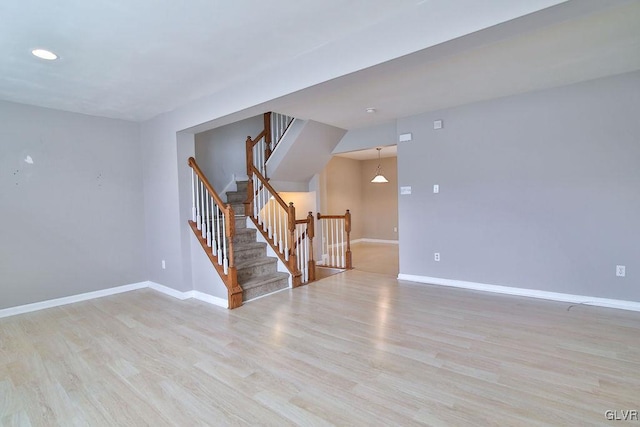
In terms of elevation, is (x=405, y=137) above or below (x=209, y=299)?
above

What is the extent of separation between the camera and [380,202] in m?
9.02

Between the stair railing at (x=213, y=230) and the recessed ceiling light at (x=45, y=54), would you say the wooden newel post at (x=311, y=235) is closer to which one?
the stair railing at (x=213, y=230)

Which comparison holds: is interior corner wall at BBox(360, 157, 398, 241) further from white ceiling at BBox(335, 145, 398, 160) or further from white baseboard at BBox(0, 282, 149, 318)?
white baseboard at BBox(0, 282, 149, 318)

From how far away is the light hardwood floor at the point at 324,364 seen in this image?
1.75m

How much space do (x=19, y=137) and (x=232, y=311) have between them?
10.3 feet

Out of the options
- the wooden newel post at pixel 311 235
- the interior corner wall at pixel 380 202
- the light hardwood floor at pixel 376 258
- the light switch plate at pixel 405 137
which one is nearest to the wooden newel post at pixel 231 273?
the wooden newel post at pixel 311 235

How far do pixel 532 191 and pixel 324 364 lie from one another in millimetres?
3141

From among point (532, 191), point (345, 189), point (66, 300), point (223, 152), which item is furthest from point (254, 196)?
point (345, 189)

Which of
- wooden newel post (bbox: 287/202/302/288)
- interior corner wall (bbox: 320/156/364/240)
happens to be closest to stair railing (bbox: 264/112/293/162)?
wooden newel post (bbox: 287/202/302/288)

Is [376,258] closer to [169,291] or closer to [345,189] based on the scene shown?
[345,189]

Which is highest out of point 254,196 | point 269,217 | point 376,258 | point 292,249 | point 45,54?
point 45,54

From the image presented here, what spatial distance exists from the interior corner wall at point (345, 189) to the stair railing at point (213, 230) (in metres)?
4.10

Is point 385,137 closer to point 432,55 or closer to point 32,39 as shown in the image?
point 432,55

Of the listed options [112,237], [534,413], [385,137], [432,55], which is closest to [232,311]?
[112,237]
